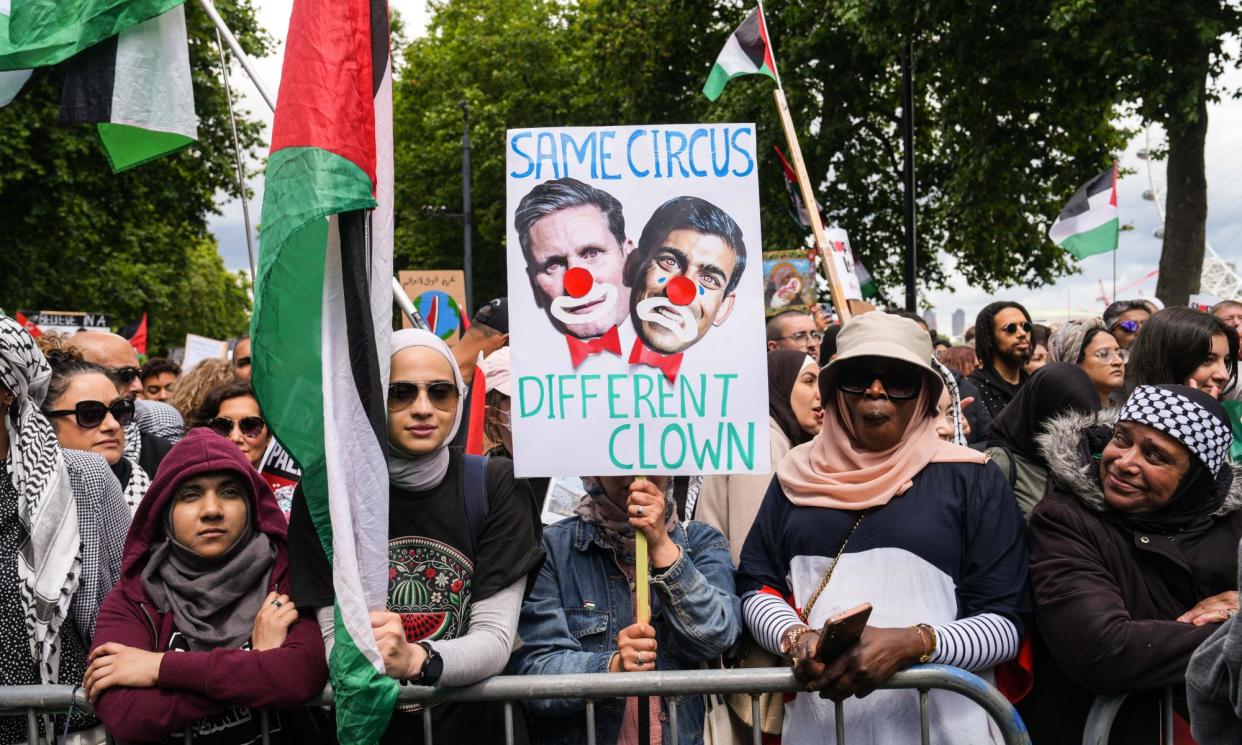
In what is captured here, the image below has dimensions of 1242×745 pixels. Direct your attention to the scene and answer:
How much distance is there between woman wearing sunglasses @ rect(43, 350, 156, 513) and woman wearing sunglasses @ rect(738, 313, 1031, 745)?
261 cm

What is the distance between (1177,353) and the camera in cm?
432

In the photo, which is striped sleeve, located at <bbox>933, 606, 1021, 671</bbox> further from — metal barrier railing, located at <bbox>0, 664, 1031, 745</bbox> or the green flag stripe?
the green flag stripe

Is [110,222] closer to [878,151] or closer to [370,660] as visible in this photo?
[878,151]

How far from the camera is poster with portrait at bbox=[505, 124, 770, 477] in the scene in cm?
296

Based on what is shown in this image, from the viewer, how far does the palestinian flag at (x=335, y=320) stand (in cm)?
258

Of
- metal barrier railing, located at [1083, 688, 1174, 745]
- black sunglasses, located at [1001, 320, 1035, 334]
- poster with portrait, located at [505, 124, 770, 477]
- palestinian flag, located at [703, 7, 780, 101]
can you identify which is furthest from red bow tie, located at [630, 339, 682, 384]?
palestinian flag, located at [703, 7, 780, 101]

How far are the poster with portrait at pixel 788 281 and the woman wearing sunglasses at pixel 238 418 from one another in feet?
27.1

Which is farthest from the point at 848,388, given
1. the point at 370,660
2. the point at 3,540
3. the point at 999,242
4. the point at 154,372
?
the point at 999,242

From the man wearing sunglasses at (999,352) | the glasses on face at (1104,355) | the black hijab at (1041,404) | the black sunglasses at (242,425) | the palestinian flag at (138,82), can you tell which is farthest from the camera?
the man wearing sunglasses at (999,352)

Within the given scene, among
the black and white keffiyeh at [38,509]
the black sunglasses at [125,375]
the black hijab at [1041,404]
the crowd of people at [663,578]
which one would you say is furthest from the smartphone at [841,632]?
the black sunglasses at [125,375]

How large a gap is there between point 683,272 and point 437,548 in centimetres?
99

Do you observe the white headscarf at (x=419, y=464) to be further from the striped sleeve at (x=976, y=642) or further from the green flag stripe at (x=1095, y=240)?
the green flag stripe at (x=1095, y=240)

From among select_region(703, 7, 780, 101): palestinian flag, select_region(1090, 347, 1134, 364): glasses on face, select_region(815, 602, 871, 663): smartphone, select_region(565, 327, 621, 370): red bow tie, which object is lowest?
select_region(815, 602, 871, 663): smartphone

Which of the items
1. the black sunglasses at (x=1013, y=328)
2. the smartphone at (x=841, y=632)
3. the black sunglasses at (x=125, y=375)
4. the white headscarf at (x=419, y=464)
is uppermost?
the black sunglasses at (x=1013, y=328)
